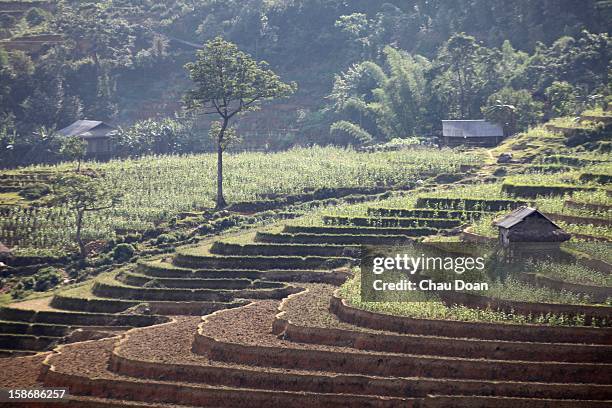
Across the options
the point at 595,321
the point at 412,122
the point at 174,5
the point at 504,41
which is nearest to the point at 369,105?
the point at 412,122

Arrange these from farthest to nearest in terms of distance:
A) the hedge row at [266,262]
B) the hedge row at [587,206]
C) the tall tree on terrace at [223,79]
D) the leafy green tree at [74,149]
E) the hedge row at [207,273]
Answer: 1. the leafy green tree at [74,149]
2. the tall tree on terrace at [223,79]
3. the hedge row at [266,262]
4. the hedge row at [207,273]
5. the hedge row at [587,206]

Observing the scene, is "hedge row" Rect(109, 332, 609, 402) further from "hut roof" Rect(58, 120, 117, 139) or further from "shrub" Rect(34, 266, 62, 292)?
"hut roof" Rect(58, 120, 117, 139)

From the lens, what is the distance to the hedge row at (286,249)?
79.4 m

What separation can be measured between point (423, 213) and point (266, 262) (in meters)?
9.45

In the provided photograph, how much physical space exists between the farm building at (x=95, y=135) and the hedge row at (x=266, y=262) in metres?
33.7

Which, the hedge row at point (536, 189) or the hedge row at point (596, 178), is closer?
the hedge row at point (536, 189)

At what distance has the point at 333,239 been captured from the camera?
8062cm

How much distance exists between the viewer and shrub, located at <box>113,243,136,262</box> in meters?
84.9

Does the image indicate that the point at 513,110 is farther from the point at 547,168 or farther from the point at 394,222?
the point at 394,222

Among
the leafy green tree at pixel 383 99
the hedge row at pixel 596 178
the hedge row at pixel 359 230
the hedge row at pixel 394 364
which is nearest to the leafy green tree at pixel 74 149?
the leafy green tree at pixel 383 99

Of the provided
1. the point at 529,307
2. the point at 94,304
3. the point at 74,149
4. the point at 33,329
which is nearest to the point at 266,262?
the point at 94,304

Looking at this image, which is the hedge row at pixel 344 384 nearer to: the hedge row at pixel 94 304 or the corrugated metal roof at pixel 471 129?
the hedge row at pixel 94 304

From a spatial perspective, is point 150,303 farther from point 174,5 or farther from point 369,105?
point 174,5

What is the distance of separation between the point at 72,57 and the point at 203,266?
2090 inches
